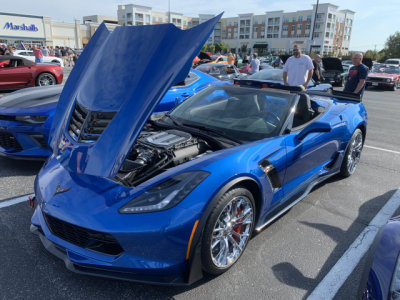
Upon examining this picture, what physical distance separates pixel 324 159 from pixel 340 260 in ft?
4.15

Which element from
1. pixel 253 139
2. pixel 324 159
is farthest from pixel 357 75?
pixel 253 139

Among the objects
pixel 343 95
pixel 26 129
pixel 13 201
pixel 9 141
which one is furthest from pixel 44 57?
pixel 343 95

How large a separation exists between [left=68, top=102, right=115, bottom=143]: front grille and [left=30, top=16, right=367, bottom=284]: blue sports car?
12 mm

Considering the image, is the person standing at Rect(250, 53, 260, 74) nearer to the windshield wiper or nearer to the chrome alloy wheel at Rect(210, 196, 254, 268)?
the windshield wiper

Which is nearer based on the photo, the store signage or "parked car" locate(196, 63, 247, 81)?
"parked car" locate(196, 63, 247, 81)

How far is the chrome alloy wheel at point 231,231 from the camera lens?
2.20 meters

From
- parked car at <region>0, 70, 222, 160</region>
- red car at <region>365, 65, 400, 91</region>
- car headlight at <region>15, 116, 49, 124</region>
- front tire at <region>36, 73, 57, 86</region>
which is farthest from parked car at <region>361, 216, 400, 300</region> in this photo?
red car at <region>365, 65, 400, 91</region>

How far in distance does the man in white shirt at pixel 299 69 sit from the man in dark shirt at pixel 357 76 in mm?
871

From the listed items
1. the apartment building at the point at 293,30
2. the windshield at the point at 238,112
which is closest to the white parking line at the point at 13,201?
the windshield at the point at 238,112

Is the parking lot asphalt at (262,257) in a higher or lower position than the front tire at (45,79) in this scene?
lower

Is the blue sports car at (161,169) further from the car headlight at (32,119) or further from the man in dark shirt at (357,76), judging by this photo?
the man in dark shirt at (357,76)

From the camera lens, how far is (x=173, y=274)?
192 centimetres

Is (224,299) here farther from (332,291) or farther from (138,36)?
(138,36)

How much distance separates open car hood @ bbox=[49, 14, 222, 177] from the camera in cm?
Answer: 221
